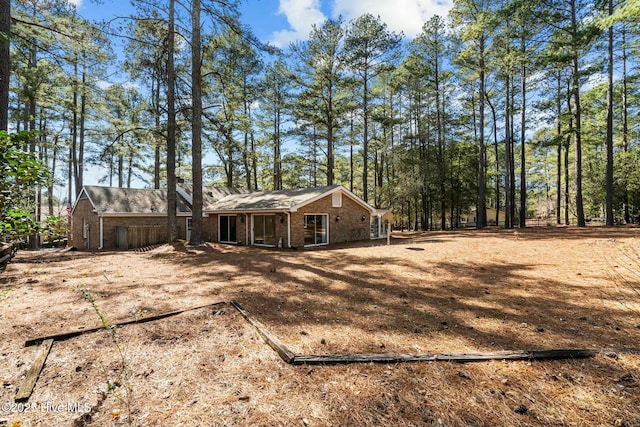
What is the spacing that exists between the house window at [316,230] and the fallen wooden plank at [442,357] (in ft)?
38.6

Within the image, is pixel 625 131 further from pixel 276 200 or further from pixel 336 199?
pixel 276 200

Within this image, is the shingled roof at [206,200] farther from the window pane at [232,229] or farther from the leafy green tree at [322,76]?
the leafy green tree at [322,76]

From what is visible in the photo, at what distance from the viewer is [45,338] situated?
327 centimetres

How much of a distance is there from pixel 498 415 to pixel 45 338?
14.8ft

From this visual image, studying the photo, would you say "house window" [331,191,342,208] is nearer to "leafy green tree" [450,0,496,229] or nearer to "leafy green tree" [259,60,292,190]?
"leafy green tree" [259,60,292,190]

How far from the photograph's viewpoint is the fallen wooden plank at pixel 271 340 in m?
2.96

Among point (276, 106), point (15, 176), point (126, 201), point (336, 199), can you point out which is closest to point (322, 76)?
point (276, 106)

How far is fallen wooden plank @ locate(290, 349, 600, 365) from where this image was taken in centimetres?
288

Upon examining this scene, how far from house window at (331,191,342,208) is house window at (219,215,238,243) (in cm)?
572

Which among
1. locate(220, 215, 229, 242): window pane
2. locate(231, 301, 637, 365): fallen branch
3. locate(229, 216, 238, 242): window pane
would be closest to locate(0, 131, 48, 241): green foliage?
locate(231, 301, 637, 365): fallen branch

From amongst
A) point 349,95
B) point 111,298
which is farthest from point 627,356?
point 349,95

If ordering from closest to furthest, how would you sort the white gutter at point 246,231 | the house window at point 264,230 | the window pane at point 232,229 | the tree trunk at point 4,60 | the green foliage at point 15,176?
the green foliage at point 15,176 → the tree trunk at point 4,60 → the house window at point 264,230 → the white gutter at point 246,231 → the window pane at point 232,229

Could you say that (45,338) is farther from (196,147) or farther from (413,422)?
(196,147)

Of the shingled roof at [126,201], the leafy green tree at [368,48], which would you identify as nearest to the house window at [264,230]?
the shingled roof at [126,201]
